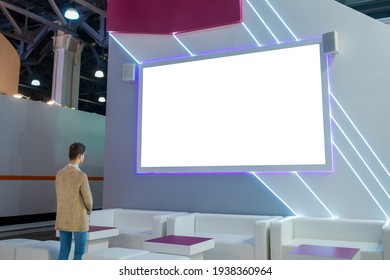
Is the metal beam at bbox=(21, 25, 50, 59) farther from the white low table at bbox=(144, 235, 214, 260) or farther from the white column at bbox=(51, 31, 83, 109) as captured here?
the white low table at bbox=(144, 235, 214, 260)

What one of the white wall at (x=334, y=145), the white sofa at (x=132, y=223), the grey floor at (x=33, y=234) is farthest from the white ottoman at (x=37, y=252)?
the grey floor at (x=33, y=234)

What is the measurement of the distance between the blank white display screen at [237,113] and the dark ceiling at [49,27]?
3.25m

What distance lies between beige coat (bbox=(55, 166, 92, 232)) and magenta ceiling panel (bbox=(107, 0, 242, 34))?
118 inches

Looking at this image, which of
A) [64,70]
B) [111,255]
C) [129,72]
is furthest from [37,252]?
[64,70]

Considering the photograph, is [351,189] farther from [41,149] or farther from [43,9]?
[43,9]

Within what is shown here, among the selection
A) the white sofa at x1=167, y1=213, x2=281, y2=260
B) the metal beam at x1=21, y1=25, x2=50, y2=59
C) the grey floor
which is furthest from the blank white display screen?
the metal beam at x1=21, y1=25, x2=50, y2=59

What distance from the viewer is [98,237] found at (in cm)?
411

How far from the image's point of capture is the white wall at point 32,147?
7367mm

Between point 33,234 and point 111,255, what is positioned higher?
point 111,255

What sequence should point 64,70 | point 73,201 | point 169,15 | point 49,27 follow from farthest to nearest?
point 49,27 < point 64,70 < point 169,15 < point 73,201

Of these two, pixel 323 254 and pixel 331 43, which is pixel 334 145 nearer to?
pixel 331 43

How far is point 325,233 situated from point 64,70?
7.29 meters

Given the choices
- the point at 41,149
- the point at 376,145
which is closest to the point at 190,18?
the point at 376,145

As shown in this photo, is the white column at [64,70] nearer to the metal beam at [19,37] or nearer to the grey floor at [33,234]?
the metal beam at [19,37]
